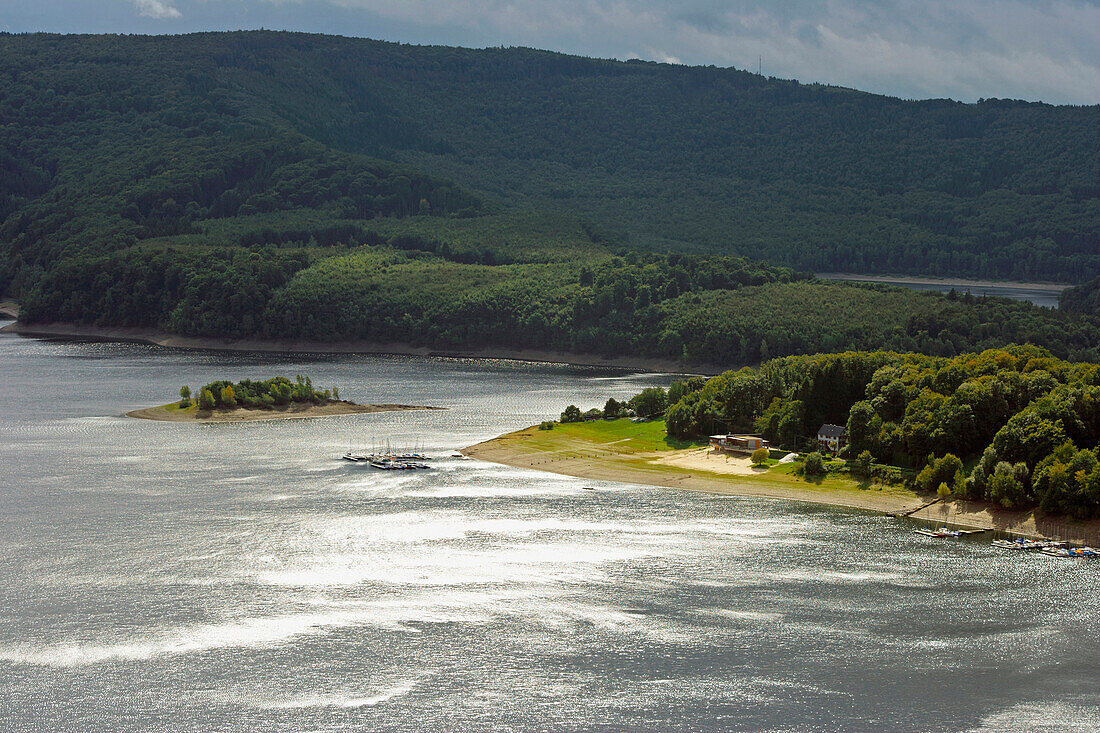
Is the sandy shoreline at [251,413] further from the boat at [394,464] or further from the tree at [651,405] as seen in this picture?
the boat at [394,464]

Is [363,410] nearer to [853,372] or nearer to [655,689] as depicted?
[853,372]

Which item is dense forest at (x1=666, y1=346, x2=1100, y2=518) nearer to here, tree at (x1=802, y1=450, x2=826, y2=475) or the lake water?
tree at (x1=802, y1=450, x2=826, y2=475)

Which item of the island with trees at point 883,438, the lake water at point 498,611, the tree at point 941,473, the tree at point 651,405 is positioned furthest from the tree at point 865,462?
the tree at point 651,405

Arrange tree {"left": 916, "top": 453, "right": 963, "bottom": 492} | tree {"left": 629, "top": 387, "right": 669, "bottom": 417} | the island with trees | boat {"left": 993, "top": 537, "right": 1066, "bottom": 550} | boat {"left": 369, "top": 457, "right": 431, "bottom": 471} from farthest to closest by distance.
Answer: tree {"left": 629, "top": 387, "right": 669, "bottom": 417} → boat {"left": 369, "top": 457, "right": 431, "bottom": 471} → tree {"left": 916, "top": 453, "right": 963, "bottom": 492} → the island with trees → boat {"left": 993, "top": 537, "right": 1066, "bottom": 550}

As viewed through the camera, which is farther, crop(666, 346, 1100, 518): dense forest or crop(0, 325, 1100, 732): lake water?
crop(666, 346, 1100, 518): dense forest

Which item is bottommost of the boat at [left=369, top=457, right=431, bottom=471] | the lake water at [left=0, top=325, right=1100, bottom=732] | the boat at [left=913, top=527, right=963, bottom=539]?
the lake water at [left=0, top=325, right=1100, bottom=732]

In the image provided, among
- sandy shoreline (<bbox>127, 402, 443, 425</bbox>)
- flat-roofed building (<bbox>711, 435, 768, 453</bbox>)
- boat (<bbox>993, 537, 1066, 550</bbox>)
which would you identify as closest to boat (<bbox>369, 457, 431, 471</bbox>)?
flat-roofed building (<bbox>711, 435, 768, 453</bbox>)

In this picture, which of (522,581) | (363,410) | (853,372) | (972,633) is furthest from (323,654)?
(363,410)
